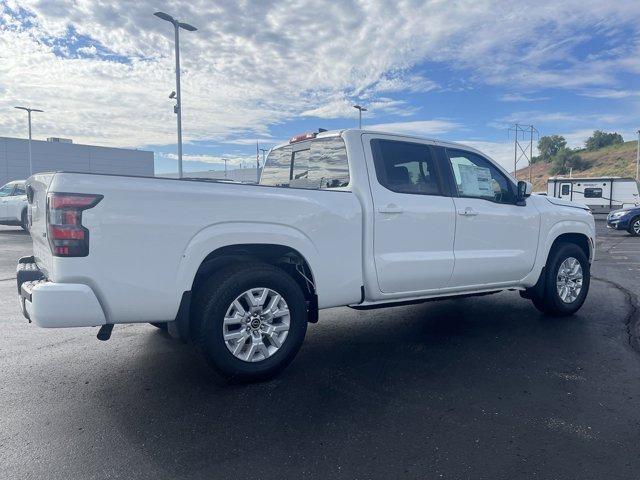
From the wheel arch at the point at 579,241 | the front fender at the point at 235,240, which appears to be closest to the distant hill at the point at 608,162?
the wheel arch at the point at 579,241

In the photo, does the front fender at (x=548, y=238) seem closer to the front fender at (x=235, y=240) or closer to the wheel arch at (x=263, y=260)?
the wheel arch at (x=263, y=260)

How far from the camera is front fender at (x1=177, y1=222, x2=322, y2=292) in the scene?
3.43 metres

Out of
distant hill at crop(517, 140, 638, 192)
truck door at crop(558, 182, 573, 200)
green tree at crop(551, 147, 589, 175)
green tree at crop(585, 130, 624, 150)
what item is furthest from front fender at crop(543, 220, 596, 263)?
green tree at crop(585, 130, 624, 150)

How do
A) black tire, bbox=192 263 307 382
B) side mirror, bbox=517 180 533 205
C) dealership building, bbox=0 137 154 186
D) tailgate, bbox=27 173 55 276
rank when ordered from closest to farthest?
tailgate, bbox=27 173 55 276
black tire, bbox=192 263 307 382
side mirror, bbox=517 180 533 205
dealership building, bbox=0 137 154 186

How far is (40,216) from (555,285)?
525 cm

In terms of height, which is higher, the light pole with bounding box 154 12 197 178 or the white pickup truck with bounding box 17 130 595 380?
the light pole with bounding box 154 12 197 178

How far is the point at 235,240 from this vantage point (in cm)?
360

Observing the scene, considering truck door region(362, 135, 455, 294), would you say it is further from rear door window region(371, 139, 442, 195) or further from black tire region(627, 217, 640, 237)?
black tire region(627, 217, 640, 237)

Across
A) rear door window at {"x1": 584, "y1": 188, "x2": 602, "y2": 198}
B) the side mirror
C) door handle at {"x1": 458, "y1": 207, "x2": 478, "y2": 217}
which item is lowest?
door handle at {"x1": 458, "y1": 207, "x2": 478, "y2": 217}

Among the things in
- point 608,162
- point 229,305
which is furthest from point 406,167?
point 608,162

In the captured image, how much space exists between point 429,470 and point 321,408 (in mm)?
937

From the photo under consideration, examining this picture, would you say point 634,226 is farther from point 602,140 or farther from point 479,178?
point 602,140

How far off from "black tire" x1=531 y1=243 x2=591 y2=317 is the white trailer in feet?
73.5

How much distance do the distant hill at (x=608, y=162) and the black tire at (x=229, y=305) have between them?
65.4 meters
